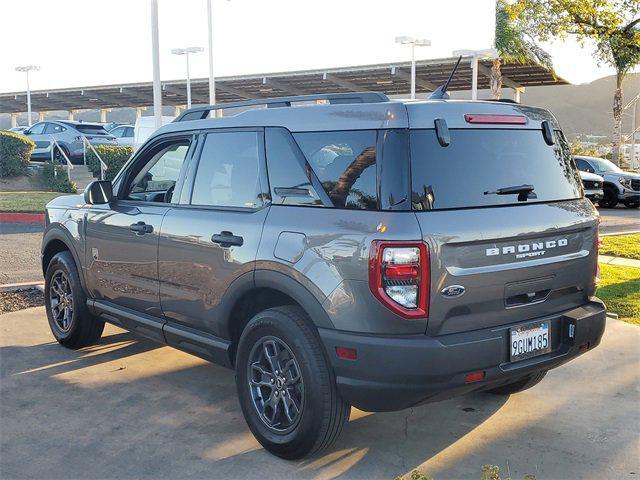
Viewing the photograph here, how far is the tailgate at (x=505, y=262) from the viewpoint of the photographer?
335cm

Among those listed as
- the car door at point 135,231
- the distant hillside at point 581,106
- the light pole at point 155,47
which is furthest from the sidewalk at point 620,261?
the distant hillside at point 581,106

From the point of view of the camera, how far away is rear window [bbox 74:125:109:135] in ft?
86.0

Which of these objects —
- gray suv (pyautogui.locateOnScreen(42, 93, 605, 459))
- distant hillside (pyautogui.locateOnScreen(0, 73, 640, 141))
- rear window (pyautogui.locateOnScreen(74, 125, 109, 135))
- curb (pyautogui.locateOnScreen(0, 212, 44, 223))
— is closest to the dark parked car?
rear window (pyautogui.locateOnScreen(74, 125, 109, 135))

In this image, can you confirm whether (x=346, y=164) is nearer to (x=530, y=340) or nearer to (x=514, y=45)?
(x=530, y=340)

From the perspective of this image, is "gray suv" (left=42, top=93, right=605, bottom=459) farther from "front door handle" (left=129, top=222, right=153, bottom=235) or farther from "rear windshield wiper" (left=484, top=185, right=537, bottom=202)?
"front door handle" (left=129, top=222, right=153, bottom=235)

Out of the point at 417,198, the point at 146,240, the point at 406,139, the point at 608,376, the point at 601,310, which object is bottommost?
the point at 608,376

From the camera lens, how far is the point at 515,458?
3.86m

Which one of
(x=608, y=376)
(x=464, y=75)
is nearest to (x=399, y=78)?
(x=464, y=75)

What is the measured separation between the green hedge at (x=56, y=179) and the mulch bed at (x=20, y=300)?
1345cm

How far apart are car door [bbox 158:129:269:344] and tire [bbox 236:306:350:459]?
12.7 inches

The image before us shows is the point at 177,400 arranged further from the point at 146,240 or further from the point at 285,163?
the point at 285,163

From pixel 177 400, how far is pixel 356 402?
67.7 inches

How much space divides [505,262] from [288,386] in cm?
136

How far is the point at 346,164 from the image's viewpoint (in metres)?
3.64
